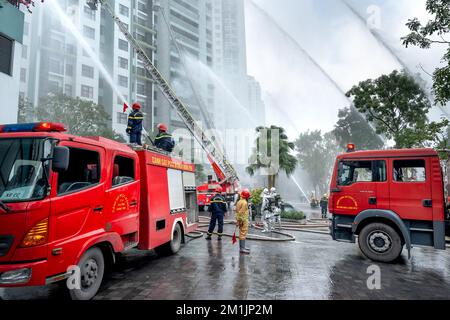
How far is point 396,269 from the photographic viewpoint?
6.89 meters

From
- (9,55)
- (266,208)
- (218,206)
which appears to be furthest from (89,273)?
(9,55)

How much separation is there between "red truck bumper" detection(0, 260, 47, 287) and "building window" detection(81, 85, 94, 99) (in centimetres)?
4809

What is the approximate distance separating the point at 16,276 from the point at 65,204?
3.45ft

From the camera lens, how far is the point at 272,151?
2322cm

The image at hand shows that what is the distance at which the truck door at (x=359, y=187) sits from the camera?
24.9ft

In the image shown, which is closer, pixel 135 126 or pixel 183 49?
pixel 135 126

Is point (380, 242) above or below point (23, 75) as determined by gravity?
below

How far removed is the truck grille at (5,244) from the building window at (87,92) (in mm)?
47909

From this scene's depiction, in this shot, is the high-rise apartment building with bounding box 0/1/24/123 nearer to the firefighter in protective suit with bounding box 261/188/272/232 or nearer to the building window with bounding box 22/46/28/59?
the firefighter in protective suit with bounding box 261/188/272/232

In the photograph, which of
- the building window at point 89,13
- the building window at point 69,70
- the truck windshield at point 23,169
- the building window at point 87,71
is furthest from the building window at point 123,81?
the truck windshield at point 23,169

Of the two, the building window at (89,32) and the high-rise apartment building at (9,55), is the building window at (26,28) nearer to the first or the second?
the building window at (89,32)

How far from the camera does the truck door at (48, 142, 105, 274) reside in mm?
4047

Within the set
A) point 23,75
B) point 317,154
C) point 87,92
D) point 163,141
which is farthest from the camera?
point 317,154

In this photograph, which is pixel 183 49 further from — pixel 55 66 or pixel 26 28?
pixel 26 28
